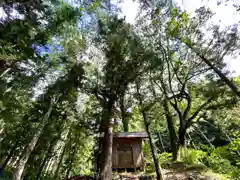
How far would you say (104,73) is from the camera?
7.18 m

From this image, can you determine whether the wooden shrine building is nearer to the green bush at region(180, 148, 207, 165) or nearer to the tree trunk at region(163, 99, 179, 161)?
the tree trunk at region(163, 99, 179, 161)

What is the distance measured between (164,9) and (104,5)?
9.97 feet

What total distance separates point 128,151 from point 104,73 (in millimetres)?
5380

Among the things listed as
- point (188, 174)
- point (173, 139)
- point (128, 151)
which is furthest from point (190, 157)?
point (128, 151)

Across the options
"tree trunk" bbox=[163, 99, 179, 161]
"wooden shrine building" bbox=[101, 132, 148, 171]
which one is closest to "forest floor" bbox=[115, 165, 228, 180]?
"tree trunk" bbox=[163, 99, 179, 161]

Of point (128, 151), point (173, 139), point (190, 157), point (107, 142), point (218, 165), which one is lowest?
point (218, 165)

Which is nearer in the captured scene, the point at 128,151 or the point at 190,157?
the point at 190,157

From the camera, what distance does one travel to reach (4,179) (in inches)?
256

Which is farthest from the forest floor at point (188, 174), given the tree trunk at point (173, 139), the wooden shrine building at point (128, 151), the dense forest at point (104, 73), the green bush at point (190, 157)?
the wooden shrine building at point (128, 151)

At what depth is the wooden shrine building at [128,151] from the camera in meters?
9.25

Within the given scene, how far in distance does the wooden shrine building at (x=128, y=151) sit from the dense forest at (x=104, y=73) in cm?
124

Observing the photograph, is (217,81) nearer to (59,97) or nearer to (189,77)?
(189,77)

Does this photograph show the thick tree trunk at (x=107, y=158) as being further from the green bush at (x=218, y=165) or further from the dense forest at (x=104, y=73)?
the green bush at (x=218, y=165)

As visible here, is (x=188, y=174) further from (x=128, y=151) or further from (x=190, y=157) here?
(x=128, y=151)
